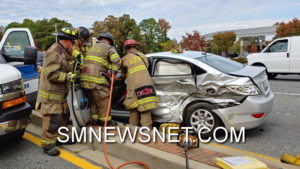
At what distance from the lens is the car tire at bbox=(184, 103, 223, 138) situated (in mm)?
4469

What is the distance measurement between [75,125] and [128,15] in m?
31.1

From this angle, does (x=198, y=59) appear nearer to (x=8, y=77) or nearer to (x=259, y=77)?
(x=259, y=77)

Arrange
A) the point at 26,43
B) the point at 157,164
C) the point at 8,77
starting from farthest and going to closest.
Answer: the point at 26,43, the point at 8,77, the point at 157,164

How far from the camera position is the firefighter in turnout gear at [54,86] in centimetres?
384

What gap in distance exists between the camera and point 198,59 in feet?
16.0

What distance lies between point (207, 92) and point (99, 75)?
176 cm

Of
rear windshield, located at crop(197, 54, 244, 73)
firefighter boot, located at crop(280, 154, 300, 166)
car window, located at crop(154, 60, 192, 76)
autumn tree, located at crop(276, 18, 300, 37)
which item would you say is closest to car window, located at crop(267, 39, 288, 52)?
rear windshield, located at crop(197, 54, 244, 73)

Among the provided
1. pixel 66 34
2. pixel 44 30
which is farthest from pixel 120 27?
pixel 44 30

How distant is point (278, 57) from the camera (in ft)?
38.4

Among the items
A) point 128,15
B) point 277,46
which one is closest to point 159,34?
point 128,15

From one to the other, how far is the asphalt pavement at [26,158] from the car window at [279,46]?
1056 cm

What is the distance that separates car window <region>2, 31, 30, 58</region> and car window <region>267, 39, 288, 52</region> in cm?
990

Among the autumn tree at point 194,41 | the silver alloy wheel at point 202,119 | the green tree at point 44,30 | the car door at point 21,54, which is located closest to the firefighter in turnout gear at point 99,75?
the car door at point 21,54

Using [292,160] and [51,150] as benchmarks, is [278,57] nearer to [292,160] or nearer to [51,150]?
[292,160]
